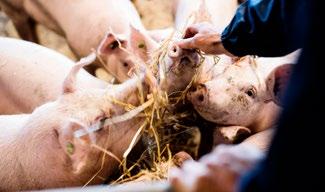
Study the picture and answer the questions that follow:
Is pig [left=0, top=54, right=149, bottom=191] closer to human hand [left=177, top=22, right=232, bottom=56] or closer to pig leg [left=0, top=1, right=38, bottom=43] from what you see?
human hand [left=177, top=22, right=232, bottom=56]

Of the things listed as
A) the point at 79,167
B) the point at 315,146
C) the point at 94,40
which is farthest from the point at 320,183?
the point at 94,40

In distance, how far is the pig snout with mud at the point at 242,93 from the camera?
2.36 m

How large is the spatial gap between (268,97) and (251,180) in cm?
167

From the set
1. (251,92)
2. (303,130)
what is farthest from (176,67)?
(303,130)

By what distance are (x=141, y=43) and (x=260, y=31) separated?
0.98m

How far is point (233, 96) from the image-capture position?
243cm

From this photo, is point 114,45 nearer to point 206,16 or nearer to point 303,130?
point 206,16

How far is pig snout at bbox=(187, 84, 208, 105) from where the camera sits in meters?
2.35

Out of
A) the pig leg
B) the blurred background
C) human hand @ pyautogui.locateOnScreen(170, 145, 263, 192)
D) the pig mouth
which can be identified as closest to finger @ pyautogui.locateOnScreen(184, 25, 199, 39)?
the pig mouth

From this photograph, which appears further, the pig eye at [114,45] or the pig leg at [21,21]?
the pig leg at [21,21]

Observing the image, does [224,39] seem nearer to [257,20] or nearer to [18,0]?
[257,20]

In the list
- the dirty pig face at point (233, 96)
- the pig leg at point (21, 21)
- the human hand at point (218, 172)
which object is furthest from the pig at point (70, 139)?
the pig leg at point (21, 21)

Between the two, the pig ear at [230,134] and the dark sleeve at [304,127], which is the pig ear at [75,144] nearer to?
the pig ear at [230,134]

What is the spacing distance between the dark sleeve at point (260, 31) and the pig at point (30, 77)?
44.9 inches
